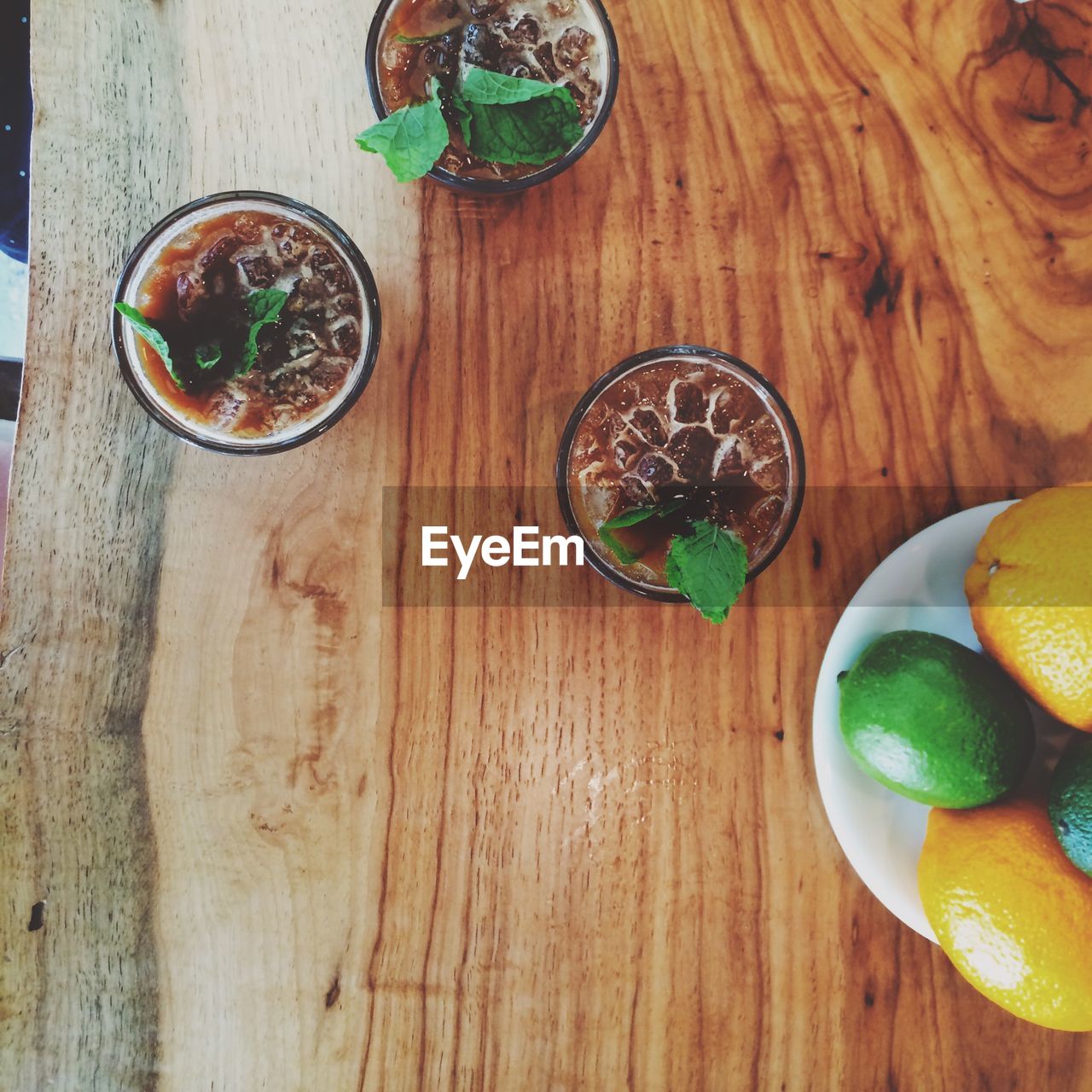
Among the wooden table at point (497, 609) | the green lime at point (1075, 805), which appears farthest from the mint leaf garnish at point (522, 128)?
the green lime at point (1075, 805)

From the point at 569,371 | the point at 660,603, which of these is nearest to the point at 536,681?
the point at 660,603

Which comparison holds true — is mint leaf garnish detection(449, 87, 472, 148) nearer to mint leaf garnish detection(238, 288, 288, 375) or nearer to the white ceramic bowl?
mint leaf garnish detection(238, 288, 288, 375)

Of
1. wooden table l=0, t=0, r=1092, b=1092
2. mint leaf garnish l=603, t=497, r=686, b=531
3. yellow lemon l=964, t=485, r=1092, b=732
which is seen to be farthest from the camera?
wooden table l=0, t=0, r=1092, b=1092

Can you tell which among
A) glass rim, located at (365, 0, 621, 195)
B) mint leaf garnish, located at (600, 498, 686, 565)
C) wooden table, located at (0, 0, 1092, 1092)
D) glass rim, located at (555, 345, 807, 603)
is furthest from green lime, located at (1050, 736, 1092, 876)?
glass rim, located at (365, 0, 621, 195)

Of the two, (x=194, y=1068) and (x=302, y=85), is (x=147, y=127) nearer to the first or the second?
(x=302, y=85)

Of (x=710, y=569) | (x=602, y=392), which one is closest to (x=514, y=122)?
(x=602, y=392)

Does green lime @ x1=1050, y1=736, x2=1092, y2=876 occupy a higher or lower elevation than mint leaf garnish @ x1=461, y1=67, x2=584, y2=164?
lower
